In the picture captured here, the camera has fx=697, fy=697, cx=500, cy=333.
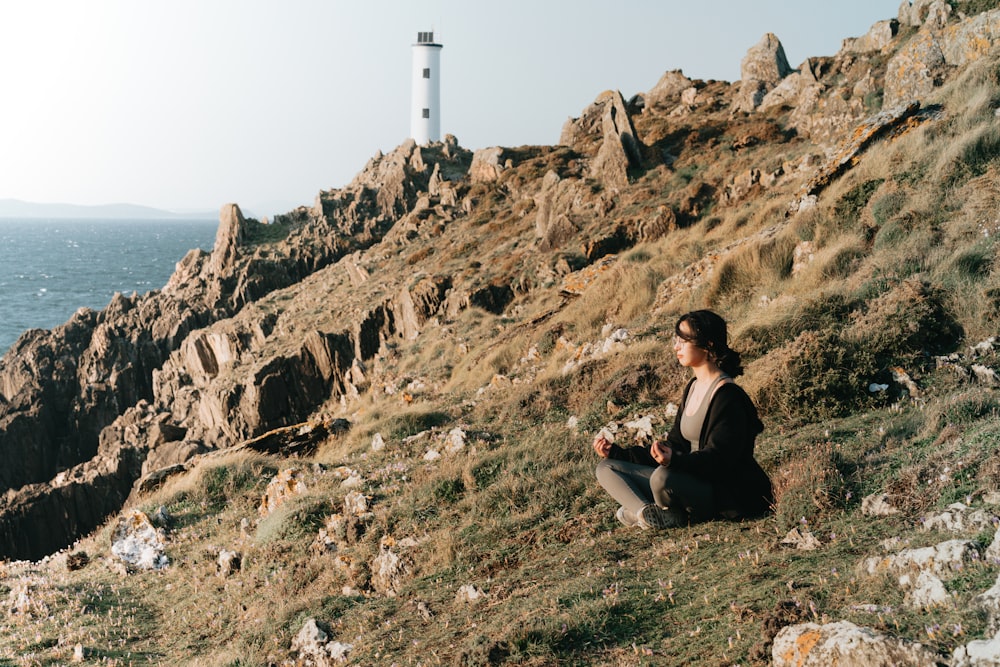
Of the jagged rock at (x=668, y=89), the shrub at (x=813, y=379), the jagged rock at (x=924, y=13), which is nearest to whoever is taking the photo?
the shrub at (x=813, y=379)

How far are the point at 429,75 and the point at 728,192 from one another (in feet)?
186

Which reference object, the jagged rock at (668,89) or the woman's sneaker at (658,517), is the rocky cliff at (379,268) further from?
the woman's sneaker at (658,517)

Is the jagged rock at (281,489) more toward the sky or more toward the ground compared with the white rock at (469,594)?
more toward the ground

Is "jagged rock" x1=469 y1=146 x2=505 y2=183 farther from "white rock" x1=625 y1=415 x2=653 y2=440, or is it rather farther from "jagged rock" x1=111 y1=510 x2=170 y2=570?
"white rock" x1=625 y1=415 x2=653 y2=440

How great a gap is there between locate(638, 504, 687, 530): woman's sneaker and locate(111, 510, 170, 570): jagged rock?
20.5 ft

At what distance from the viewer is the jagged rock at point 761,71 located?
3306 cm

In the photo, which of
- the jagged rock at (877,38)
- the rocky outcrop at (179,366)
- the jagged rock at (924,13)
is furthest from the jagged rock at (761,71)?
the rocky outcrop at (179,366)

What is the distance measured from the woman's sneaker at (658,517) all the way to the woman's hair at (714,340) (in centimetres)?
120

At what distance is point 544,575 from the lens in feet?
18.0

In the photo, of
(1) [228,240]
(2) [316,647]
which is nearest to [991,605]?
(2) [316,647]

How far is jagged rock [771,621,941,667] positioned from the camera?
296 centimetres

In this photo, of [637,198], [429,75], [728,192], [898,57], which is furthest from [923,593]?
[429,75]

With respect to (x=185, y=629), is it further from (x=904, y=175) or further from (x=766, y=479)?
(x=904, y=175)

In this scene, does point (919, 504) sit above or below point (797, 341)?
below
